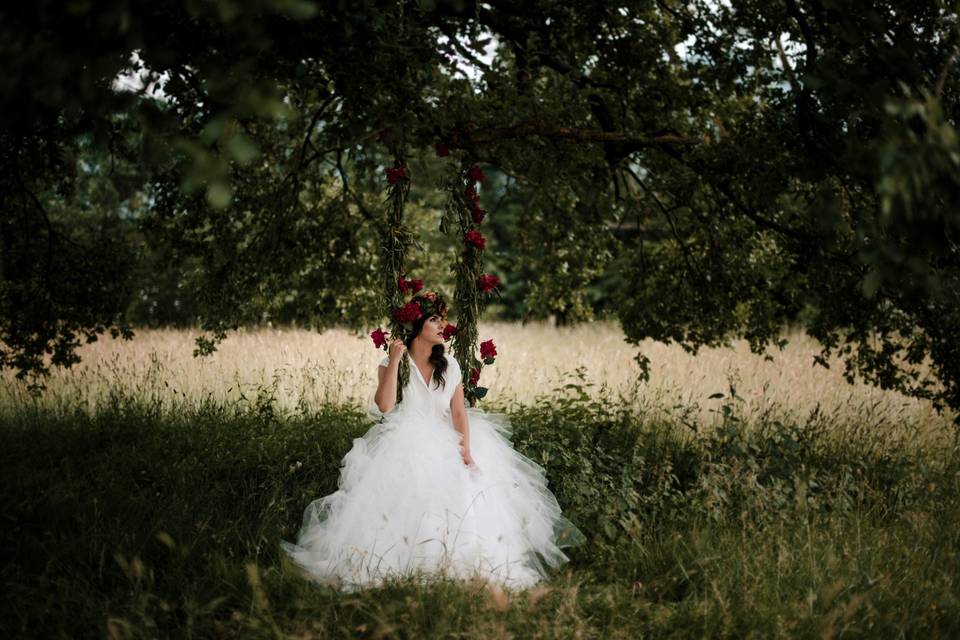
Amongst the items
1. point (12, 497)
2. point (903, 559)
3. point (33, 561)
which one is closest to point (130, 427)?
point (12, 497)

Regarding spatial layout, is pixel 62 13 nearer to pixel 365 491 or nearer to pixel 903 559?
pixel 365 491

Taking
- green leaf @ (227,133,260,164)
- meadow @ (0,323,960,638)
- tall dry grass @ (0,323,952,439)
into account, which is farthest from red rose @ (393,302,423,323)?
tall dry grass @ (0,323,952,439)

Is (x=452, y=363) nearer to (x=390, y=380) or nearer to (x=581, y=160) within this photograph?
(x=390, y=380)

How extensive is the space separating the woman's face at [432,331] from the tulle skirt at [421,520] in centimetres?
47

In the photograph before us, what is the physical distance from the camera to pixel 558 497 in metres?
5.27

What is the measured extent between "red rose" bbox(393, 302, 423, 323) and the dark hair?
3.3 inches

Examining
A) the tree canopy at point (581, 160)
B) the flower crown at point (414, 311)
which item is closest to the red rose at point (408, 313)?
the flower crown at point (414, 311)

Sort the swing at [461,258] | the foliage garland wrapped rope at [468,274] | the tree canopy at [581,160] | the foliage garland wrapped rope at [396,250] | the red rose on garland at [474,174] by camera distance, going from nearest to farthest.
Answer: the tree canopy at [581,160]
the foliage garland wrapped rope at [396,250]
the swing at [461,258]
the foliage garland wrapped rope at [468,274]
the red rose on garland at [474,174]

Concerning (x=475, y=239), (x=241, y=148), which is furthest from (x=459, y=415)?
(x=241, y=148)

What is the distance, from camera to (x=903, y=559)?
14.2 feet

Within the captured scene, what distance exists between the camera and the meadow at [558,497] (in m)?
3.49

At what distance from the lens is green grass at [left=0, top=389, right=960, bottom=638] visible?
346cm

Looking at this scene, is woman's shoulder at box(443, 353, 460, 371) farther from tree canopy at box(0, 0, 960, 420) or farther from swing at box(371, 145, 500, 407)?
tree canopy at box(0, 0, 960, 420)

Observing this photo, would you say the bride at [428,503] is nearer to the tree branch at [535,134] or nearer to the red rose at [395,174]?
the red rose at [395,174]
